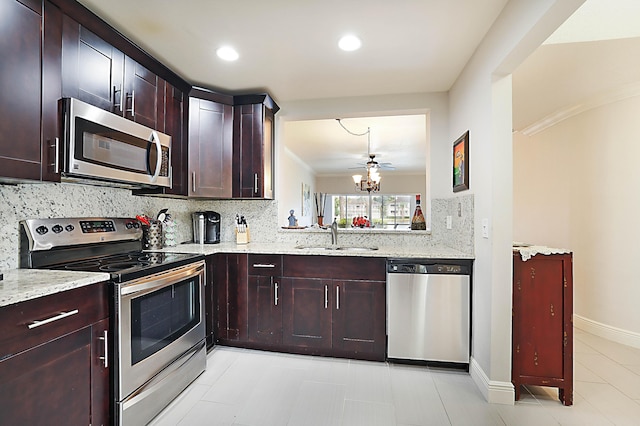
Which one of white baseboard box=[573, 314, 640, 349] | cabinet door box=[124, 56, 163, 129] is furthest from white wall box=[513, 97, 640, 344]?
cabinet door box=[124, 56, 163, 129]

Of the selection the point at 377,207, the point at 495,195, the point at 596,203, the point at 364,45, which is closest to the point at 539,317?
the point at 495,195

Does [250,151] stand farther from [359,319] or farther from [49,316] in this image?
[49,316]

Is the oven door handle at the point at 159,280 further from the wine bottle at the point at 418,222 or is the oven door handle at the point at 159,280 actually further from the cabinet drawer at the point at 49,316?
the wine bottle at the point at 418,222

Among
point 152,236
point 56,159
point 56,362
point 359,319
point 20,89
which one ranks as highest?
point 20,89

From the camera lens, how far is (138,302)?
1681mm

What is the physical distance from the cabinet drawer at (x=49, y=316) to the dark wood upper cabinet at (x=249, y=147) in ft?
5.26

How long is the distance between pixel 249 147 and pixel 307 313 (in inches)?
64.3

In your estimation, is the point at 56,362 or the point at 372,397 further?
the point at 372,397

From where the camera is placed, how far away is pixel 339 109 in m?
3.12

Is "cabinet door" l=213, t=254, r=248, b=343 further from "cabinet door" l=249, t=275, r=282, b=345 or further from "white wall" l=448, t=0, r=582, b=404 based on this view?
"white wall" l=448, t=0, r=582, b=404

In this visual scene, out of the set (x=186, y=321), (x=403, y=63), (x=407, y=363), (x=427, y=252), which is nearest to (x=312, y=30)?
(x=403, y=63)

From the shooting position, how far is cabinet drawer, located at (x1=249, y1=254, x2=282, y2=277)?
2621mm

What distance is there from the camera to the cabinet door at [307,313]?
2.54 m

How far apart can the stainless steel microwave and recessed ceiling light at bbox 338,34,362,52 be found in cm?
147
